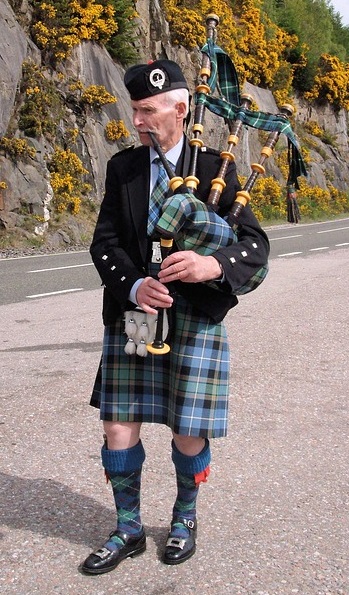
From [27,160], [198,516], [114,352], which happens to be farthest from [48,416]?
[27,160]

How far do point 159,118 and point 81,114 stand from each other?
Answer: 1867 centimetres

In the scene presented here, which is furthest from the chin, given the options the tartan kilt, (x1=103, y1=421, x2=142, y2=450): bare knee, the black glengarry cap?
(x1=103, y1=421, x2=142, y2=450): bare knee

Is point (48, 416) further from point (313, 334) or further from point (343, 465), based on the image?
point (313, 334)

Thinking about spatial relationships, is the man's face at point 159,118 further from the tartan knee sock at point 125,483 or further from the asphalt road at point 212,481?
the asphalt road at point 212,481

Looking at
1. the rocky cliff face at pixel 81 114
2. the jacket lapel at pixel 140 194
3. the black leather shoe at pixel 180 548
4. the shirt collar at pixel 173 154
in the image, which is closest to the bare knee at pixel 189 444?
the black leather shoe at pixel 180 548

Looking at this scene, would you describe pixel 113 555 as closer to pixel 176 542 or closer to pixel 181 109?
pixel 176 542

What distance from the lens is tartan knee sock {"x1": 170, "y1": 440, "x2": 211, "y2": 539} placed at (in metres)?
2.82

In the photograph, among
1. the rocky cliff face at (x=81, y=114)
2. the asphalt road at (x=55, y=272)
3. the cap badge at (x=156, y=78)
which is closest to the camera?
the cap badge at (x=156, y=78)

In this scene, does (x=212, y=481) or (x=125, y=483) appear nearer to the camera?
(x=125, y=483)

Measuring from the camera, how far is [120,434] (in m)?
2.78

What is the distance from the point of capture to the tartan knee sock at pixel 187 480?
2.82 metres

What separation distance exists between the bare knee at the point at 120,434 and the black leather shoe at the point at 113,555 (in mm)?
344

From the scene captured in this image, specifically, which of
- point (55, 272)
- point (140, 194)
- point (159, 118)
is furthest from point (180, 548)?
point (55, 272)

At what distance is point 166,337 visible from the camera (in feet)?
8.57
